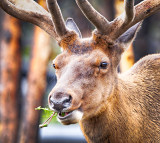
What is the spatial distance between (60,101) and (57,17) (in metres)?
1.53

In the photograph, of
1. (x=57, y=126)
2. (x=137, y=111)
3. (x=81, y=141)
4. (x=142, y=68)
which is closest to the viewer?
(x=137, y=111)

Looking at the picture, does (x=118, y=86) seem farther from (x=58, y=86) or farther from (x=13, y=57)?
(x=13, y=57)

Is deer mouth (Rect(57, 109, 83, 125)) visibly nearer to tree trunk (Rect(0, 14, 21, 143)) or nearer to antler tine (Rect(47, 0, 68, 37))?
antler tine (Rect(47, 0, 68, 37))

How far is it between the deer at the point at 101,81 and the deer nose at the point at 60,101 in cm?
2

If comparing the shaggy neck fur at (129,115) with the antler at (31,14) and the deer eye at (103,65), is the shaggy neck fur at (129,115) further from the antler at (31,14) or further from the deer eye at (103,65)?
the antler at (31,14)

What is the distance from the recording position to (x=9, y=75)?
15164 mm

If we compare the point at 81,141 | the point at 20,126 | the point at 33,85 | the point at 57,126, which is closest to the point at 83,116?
the point at 33,85

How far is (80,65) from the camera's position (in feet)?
17.9

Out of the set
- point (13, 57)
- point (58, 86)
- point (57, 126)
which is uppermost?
point (13, 57)

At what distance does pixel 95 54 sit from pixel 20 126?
10600 millimetres

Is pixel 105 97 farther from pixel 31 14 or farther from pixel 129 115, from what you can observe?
pixel 31 14

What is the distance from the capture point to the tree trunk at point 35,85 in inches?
562

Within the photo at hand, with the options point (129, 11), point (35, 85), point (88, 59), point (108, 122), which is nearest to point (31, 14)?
point (88, 59)

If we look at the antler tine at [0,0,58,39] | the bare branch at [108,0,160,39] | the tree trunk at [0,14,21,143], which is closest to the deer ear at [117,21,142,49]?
the bare branch at [108,0,160,39]
